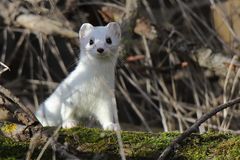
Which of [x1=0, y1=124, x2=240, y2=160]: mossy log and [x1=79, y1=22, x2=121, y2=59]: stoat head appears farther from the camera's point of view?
[x1=79, y1=22, x2=121, y2=59]: stoat head

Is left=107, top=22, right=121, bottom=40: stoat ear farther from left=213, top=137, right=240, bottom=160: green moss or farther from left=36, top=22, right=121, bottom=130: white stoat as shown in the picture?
left=213, top=137, right=240, bottom=160: green moss

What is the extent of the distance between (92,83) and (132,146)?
122 cm

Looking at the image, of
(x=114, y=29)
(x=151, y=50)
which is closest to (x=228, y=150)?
(x=114, y=29)

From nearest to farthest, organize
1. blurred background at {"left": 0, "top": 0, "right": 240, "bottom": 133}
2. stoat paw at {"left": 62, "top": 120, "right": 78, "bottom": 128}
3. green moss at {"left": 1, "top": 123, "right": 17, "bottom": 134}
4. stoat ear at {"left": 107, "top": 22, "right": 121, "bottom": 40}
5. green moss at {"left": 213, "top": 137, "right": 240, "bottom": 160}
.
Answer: green moss at {"left": 213, "top": 137, "right": 240, "bottom": 160} < green moss at {"left": 1, "top": 123, "right": 17, "bottom": 134} < stoat paw at {"left": 62, "top": 120, "right": 78, "bottom": 128} < stoat ear at {"left": 107, "top": 22, "right": 121, "bottom": 40} < blurred background at {"left": 0, "top": 0, "right": 240, "bottom": 133}

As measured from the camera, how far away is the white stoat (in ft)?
11.3

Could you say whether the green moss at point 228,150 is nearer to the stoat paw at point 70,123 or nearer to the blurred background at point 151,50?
the stoat paw at point 70,123

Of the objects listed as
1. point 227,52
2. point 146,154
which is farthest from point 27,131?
point 227,52

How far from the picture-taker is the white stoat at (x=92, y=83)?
3432 millimetres

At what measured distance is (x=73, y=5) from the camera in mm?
5293

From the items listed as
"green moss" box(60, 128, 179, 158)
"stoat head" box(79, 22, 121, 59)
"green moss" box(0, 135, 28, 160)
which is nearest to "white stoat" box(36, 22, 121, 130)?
"stoat head" box(79, 22, 121, 59)

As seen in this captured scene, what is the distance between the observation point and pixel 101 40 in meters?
3.41

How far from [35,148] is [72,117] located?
1.22m

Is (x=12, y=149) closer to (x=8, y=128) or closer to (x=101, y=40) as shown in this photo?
(x=8, y=128)

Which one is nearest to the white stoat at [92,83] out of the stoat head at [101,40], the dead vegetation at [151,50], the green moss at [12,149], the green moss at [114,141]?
the stoat head at [101,40]
